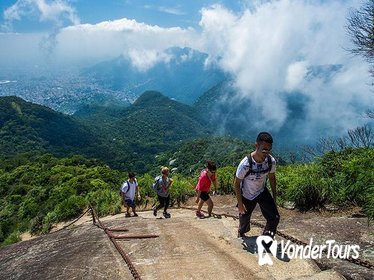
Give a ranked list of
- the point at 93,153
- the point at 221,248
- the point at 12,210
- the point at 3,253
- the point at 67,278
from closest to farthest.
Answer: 1. the point at 67,278
2. the point at 221,248
3. the point at 3,253
4. the point at 12,210
5. the point at 93,153

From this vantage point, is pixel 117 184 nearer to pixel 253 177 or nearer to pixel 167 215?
pixel 167 215

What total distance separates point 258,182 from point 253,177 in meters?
0.14

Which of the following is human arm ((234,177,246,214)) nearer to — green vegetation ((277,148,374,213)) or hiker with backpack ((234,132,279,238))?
hiker with backpack ((234,132,279,238))

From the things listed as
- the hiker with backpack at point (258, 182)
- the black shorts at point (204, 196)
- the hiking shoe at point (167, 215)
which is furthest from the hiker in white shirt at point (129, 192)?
the hiker with backpack at point (258, 182)

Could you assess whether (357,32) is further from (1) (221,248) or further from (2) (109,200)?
(1) (221,248)

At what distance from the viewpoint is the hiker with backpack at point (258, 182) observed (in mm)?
5977

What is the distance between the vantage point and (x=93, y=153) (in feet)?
434

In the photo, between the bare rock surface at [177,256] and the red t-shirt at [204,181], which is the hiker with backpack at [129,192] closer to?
the red t-shirt at [204,181]

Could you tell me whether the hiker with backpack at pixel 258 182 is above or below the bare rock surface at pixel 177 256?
above

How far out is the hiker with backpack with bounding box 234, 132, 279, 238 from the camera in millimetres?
5977

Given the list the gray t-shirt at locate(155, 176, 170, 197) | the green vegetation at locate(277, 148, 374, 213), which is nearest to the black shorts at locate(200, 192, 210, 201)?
the gray t-shirt at locate(155, 176, 170, 197)

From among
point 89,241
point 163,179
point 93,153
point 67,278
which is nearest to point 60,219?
point 163,179

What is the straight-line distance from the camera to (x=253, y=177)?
6.12 meters

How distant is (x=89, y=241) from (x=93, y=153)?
421 ft
